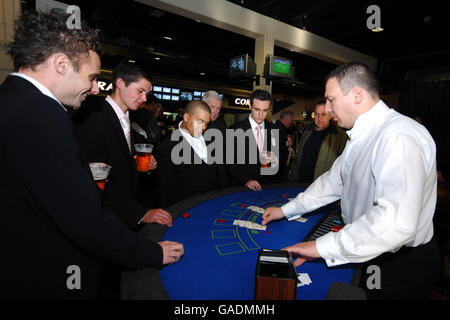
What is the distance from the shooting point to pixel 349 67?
1.33 metres

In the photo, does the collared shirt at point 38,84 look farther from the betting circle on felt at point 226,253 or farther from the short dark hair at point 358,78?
the short dark hair at point 358,78

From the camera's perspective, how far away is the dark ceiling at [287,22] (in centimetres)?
481

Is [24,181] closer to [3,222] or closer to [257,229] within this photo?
[3,222]

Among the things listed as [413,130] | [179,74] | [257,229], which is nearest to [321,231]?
[257,229]

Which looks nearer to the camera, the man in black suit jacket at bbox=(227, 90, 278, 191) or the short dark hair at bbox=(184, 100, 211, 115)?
the short dark hair at bbox=(184, 100, 211, 115)

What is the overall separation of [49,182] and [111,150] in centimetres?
116

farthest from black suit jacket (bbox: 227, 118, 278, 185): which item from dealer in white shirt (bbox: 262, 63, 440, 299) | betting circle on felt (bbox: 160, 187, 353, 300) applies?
dealer in white shirt (bbox: 262, 63, 440, 299)

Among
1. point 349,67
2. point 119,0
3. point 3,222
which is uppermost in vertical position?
point 119,0

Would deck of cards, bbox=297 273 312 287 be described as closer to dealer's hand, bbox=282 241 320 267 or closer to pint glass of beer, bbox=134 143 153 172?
dealer's hand, bbox=282 241 320 267

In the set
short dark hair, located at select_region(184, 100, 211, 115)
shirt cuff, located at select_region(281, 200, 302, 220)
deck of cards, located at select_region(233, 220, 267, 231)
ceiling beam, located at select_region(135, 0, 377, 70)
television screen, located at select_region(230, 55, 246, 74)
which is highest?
ceiling beam, located at select_region(135, 0, 377, 70)

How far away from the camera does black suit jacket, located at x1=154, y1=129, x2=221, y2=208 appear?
2.47 metres

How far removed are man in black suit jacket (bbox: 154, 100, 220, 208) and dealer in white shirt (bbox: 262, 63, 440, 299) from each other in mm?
1359
